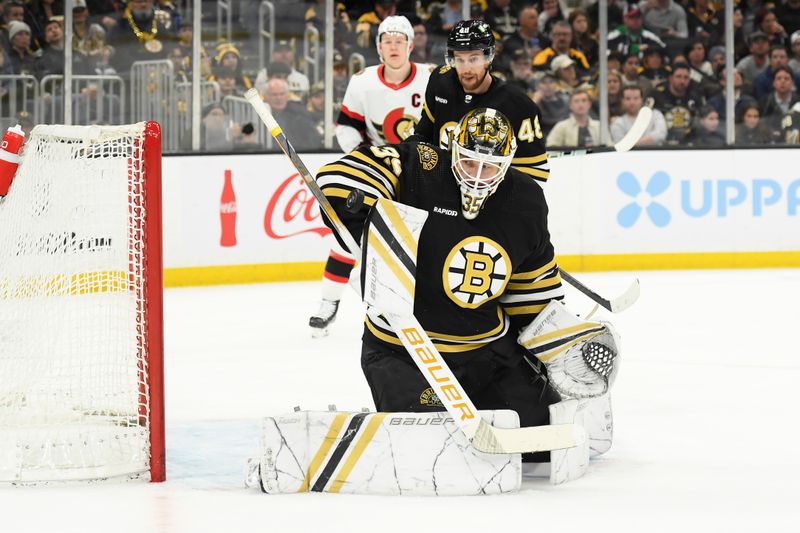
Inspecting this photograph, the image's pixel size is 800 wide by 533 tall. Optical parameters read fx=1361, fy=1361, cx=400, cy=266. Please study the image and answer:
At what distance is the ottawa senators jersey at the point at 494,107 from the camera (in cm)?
399

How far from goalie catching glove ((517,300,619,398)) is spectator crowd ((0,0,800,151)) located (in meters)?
4.12

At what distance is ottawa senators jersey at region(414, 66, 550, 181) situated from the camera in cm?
399

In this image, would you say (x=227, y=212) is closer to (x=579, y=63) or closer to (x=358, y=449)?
(x=579, y=63)

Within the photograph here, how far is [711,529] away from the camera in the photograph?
8.65 ft

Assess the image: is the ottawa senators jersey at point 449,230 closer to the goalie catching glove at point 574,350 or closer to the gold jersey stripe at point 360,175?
the gold jersey stripe at point 360,175

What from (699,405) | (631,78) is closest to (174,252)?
(631,78)

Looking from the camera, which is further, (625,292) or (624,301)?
(625,292)

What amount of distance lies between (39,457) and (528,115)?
1758 millimetres

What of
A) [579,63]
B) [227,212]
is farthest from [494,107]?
[579,63]

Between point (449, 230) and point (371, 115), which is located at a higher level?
point (371, 115)

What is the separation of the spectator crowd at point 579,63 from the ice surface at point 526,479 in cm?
130

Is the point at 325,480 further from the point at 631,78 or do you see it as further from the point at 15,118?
the point at 631,78

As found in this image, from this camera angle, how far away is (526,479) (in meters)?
3.05

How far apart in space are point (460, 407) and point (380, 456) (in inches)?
7.8
